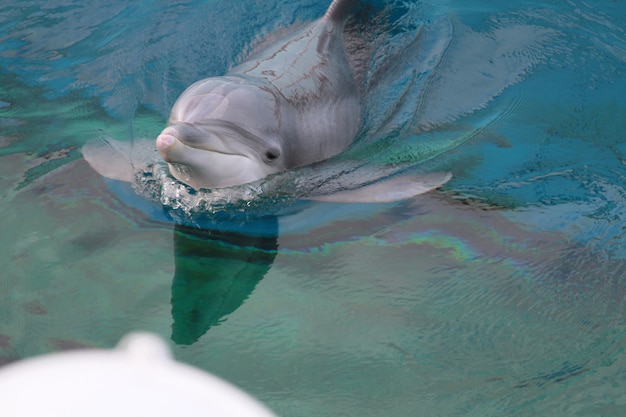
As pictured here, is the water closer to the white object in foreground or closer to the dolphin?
the dolphin

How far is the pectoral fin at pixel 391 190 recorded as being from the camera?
242 inches

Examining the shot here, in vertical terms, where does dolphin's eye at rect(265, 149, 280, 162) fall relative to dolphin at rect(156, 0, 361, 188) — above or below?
below

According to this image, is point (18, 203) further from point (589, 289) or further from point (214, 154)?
point (589, 289)

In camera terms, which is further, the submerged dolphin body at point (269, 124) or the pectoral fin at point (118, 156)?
the pectoral fin at point (118, 156)

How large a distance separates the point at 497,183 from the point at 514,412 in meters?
2.74

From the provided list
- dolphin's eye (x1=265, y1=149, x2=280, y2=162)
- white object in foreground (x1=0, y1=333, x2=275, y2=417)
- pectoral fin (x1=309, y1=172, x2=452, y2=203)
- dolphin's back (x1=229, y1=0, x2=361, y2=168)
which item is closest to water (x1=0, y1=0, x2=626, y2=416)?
pectoral fin (x1=309, y1=172, x2=452, y2=203)

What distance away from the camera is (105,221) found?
18.7 ft

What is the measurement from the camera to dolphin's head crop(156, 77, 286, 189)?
5.50 m

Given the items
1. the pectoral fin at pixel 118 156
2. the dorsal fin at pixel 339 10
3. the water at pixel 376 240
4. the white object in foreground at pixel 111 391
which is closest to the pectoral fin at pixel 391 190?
the water at pixel 376 240

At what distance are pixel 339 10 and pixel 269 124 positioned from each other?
248 cm

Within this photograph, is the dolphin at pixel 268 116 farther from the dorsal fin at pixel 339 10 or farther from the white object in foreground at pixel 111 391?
the white object in foreground at pixel 111 391

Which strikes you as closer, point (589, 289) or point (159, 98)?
point (589, 289)

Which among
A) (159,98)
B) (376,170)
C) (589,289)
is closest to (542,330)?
(589,289)

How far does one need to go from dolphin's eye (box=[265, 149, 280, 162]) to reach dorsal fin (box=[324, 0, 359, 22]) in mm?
2368
